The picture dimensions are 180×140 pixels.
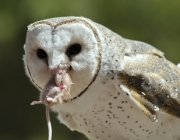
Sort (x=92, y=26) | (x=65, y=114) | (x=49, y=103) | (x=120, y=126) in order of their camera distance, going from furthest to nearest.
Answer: (x=65, y=114) → (x=120, y=126) → (x=92, y=26) → (x=49, y=103)

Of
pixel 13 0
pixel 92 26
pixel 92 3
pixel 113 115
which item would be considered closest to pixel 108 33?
pixel 92 26

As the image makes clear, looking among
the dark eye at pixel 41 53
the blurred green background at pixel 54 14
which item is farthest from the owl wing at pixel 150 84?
the blurred green background at pixel 54 14

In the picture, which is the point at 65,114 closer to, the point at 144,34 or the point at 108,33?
the point at 108,33

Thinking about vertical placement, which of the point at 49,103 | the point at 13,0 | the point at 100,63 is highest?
the point at 13,0

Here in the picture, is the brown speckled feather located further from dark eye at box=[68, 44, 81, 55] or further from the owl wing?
dark eye at box=[68, 44, 81, 55]

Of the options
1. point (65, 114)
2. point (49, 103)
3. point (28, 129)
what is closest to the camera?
point (49, 103)

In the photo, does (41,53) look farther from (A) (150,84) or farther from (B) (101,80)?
(A) (150,84)

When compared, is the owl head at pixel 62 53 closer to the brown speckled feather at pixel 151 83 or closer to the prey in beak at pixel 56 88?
the prey in beak at pixel 56 88

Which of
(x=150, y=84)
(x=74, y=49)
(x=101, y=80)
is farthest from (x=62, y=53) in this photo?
(x=150, y=84)

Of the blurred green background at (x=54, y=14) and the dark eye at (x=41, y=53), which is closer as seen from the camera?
the dark eye at (x=41, y=53)
